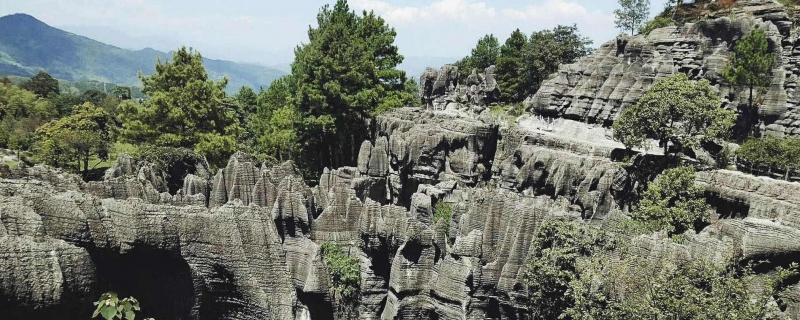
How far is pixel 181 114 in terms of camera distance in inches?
1083

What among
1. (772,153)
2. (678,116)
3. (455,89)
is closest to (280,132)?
(455,89)

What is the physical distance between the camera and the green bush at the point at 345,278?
13.9 meters

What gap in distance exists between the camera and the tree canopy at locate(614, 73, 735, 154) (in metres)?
19.2

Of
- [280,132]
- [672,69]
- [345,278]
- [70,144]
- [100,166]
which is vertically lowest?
[100,166]

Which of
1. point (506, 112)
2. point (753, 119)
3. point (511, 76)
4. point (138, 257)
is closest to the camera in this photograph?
point (138, 257)

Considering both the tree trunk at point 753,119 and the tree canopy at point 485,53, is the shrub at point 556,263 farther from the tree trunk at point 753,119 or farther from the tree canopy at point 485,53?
the tree canopy at point 485,53

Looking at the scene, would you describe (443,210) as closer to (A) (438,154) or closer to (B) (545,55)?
(A) (438,154)

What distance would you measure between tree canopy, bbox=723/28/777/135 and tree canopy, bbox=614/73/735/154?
7064 millimetres

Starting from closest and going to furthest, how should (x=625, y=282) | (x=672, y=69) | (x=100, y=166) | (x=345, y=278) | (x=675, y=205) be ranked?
(x=625, y=282) → (x=345, y=278) → (x=675, y=205) → (x=672, y=69) → (x=100, y=166)

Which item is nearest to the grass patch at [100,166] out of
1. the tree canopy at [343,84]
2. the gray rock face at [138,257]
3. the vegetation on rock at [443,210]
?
the tree canopy at [343,84]

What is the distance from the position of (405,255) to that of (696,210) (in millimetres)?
11410

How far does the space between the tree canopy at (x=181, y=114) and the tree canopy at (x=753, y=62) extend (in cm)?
2736

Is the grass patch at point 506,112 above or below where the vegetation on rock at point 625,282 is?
above

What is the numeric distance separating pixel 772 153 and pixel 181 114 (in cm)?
2881
